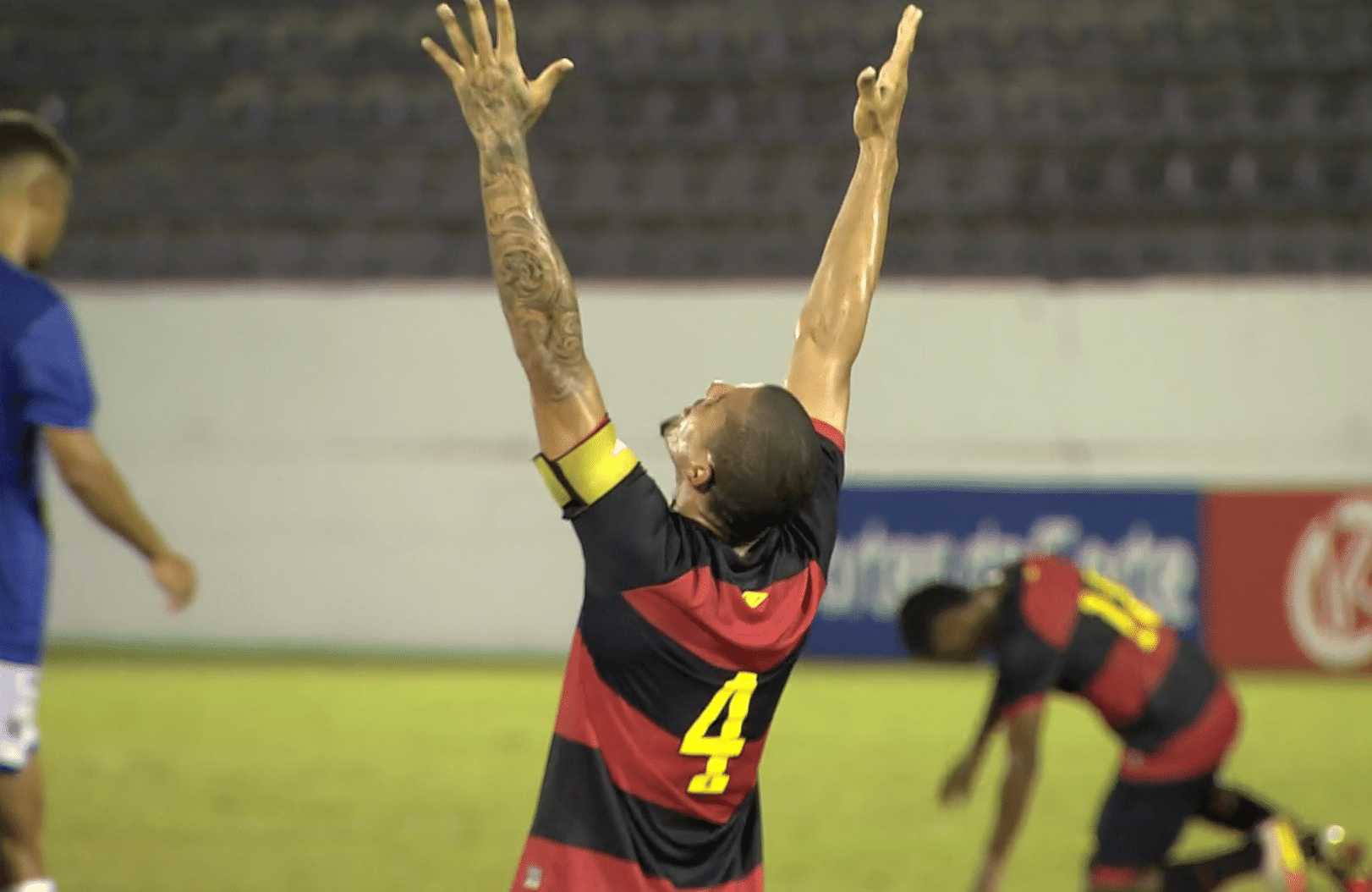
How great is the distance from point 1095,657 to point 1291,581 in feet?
19.7

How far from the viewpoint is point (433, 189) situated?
1380cm

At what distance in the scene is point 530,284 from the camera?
8.05 feet

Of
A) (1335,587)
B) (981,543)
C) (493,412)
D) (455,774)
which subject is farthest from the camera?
(493,412)

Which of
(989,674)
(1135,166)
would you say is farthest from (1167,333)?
(989,674)

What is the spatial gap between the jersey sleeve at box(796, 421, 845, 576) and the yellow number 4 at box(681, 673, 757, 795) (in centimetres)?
25

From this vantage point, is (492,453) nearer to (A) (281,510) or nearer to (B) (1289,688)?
(A) (281,510)

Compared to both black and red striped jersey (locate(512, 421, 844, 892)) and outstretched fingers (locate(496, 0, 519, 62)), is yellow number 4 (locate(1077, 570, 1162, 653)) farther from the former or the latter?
outstretched fingers (locate(496, 0, 519, 62))

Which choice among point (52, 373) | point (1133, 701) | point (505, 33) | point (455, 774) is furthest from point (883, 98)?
point (455, 774)

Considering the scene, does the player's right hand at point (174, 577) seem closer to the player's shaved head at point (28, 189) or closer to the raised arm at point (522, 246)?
the player's shaved head at point (28, 189)

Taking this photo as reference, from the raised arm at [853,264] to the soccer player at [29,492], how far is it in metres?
1.85

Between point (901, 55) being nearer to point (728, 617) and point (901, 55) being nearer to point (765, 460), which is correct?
point (765, 460)

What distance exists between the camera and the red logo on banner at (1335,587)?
34.9 ft

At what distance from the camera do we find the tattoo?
2443mm

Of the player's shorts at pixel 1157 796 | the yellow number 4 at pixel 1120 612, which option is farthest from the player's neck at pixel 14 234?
the player's shorts at pixel 1157 796
